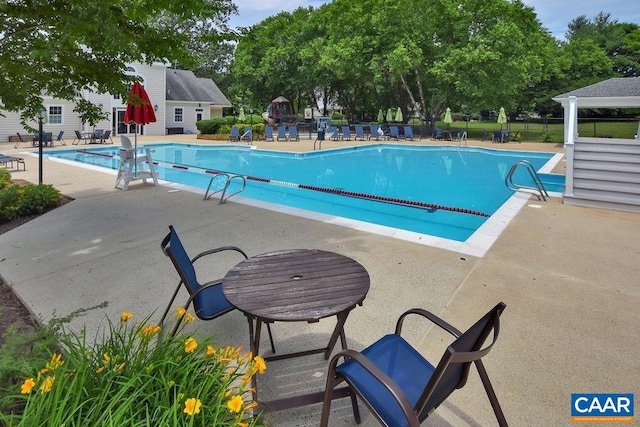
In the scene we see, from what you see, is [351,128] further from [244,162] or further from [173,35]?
[173,35]

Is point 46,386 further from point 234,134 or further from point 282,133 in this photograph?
point 282,133

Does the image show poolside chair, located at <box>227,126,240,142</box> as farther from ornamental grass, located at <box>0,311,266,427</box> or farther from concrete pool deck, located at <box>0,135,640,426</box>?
ornamental grass, located at <box>0,311,266,427</box>

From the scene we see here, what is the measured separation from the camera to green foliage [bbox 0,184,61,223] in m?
6.11

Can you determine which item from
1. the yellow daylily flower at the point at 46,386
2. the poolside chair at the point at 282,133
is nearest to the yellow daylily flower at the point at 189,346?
the yellow daylily flower at the point at 46,386

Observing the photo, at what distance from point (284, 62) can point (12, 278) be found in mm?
30834

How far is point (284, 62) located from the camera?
3191cm

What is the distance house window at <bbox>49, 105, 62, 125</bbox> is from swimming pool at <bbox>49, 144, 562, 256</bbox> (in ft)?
22.3

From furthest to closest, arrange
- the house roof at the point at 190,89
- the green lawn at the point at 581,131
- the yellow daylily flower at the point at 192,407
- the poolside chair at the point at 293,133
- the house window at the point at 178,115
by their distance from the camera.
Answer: the house roof at the point at 190,89, the house window at the point at 178,115, the green lawn at the point at 581,131, the poolside chair at the point at 293,133, the yellow daylily flower at the point at 192,407

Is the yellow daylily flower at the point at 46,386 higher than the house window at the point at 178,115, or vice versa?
the house window at the point at 178,115

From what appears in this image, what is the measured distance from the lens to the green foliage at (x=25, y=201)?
6113mm

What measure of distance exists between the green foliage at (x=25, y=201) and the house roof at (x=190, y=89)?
2360 cm

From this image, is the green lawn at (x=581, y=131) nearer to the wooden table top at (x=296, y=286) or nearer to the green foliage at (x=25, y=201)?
the green foliage at (x=25, y=201)

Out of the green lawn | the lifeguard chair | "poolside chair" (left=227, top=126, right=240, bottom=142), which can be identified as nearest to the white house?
"poolside chair" (left=227, top=126, right=240, bottom=142)

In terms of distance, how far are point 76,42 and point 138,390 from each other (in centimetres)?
396
